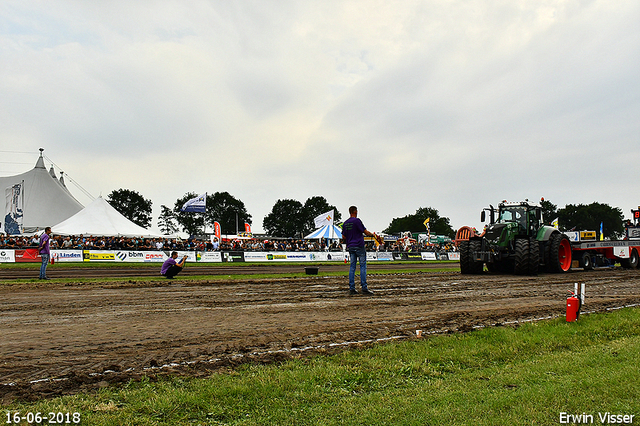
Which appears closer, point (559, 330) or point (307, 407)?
point (307, 407)

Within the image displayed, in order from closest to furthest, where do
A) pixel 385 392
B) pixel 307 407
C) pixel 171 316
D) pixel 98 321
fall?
pixel 307 407, pixel 385 392, pixel 98 321, pixel 171 316

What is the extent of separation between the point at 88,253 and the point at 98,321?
26.6 m

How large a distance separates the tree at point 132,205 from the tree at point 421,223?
7988 cm

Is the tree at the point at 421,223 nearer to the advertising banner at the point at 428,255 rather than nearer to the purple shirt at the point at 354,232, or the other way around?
the advertising banner at the point at 428,255

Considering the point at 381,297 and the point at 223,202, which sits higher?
the point at 223,202

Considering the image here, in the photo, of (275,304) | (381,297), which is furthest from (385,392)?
(381,297)

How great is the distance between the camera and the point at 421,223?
468 feet

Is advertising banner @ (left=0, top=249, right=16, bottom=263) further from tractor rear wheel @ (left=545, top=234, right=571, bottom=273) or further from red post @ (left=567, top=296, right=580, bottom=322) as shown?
red post @ (left=567, top=296, right=580, bottom=322)

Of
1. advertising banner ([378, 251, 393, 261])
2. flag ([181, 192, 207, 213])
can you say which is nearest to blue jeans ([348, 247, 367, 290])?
advertising banner ([378, 251, 393, 261])

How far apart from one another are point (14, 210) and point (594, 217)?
404ft

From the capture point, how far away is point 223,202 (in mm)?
126312

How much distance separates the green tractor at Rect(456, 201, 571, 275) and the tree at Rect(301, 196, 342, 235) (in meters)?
115

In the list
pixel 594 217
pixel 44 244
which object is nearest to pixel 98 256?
pixel 44 244

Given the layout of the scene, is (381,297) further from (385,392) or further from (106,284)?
(106,284)
